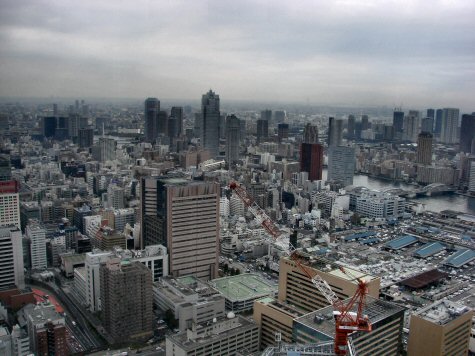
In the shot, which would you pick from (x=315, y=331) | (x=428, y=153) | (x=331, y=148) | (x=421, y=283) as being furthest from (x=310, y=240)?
(x=428, y=153)

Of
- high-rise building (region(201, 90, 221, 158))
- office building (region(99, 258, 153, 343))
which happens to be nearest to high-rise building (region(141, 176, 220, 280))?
office building (region(99, 258, 153, 343))

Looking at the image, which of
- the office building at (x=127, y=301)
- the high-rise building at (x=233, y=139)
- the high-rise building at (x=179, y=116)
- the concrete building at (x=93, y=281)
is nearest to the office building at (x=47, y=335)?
the office building at (x=127, y=301)

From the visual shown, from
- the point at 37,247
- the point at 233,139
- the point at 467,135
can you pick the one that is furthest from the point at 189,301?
the point at 467,135

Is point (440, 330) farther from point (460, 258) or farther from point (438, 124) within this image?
point (438, 124)

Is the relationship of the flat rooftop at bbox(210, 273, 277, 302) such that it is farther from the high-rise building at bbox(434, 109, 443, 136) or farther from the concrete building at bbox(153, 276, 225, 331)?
the high-rise building at bbox(434, 109, 443, 136)

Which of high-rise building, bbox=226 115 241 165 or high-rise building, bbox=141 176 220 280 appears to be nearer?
high-rise building, bbox=141 176 220 280

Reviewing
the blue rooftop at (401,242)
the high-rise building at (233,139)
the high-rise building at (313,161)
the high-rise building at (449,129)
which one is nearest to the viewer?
the blue rooftop at (401,242)

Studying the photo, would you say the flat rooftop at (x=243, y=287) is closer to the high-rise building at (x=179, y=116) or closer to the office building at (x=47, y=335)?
the office building at (x=47, y=335)
